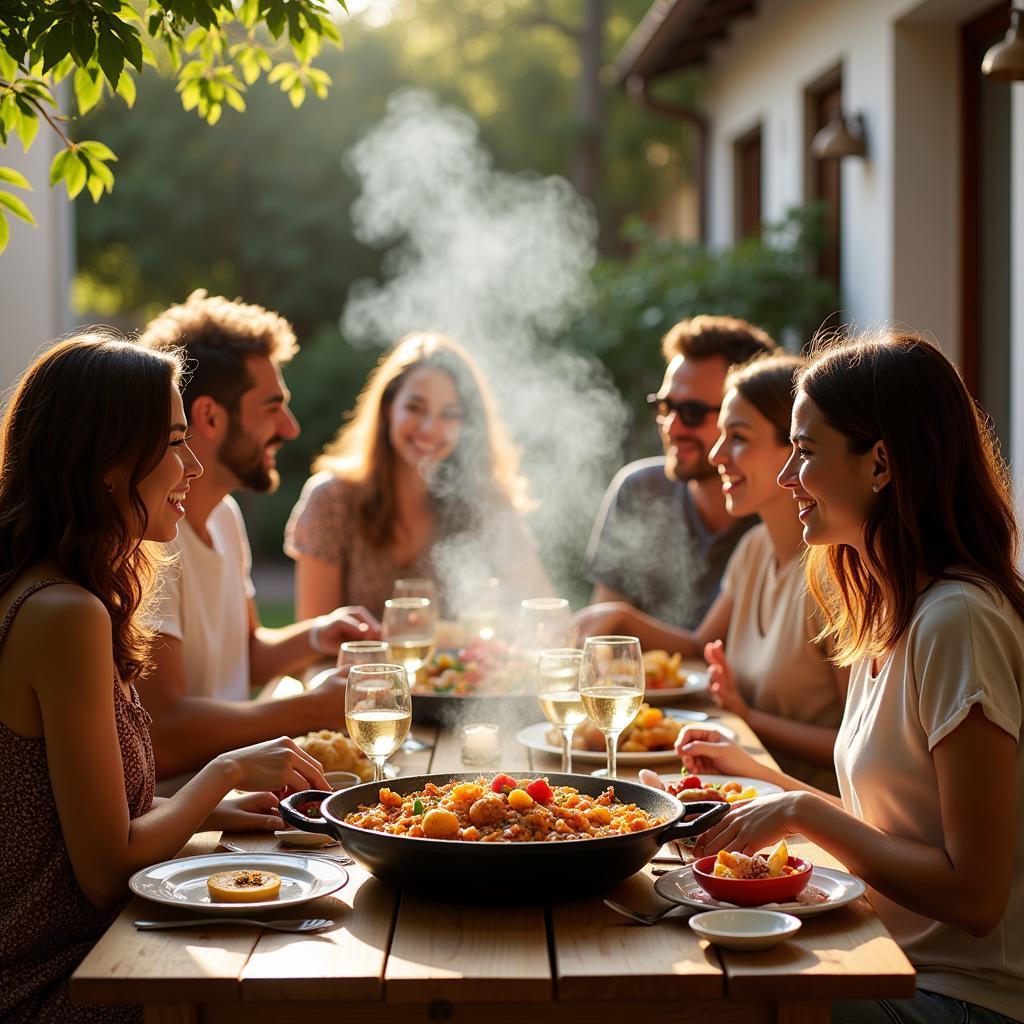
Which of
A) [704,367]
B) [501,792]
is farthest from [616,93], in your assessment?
[501,792]

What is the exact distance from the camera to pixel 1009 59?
170 inches

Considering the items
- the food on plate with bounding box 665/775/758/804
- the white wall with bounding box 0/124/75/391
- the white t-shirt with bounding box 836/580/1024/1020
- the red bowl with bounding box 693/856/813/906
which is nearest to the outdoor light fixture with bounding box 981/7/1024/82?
the white t-shirt with bounding box 836/580/1024/1020

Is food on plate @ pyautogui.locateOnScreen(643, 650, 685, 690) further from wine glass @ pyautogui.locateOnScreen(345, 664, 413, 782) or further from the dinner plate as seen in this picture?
wine glass @ pyautogui.locateOnScreen(345, 664, 413, 782)

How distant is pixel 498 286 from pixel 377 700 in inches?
408

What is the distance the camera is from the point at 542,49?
2047 cm

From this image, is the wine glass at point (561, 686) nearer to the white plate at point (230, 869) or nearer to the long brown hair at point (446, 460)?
the white plate at point (230, 869)

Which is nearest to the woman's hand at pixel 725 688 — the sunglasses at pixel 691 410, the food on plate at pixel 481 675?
the food on plate at pixel 481 675

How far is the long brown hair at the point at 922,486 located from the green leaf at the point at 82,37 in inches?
56.0

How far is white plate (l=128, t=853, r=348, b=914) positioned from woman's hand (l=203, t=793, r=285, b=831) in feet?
0.58

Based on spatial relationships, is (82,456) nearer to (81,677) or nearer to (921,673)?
(81,677)

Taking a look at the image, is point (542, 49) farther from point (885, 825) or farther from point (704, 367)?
point (885, 825)

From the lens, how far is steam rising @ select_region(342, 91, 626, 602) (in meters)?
9.88

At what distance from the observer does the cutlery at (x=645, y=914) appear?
186cm

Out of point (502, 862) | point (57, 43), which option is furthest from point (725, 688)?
point (57, 43)
